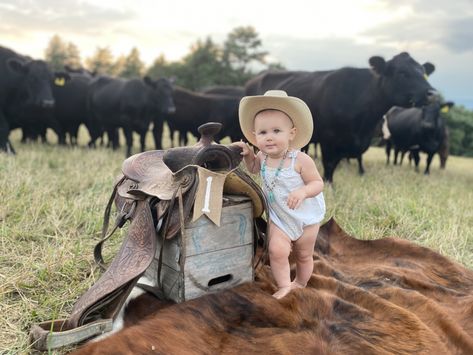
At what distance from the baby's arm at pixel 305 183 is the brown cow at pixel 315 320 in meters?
0.42

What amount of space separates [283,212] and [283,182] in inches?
5.9

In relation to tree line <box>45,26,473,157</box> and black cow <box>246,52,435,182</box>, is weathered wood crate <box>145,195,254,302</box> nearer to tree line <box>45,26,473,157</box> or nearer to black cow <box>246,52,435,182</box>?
black cow <box>246,52,435,182</box>

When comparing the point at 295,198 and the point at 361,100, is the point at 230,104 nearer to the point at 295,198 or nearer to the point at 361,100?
the point at 361,100

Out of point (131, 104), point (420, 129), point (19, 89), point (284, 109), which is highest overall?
point (284, 109)

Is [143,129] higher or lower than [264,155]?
lower

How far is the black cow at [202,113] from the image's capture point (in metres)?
9.95

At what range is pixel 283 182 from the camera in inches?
88.5

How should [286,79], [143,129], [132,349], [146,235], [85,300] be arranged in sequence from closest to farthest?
[132,349], [85,300], [146,235], [286,79], [143,129]

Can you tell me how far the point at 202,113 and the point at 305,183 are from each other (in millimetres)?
8463

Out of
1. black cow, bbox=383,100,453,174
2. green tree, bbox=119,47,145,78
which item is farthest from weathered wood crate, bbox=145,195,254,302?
green tree, bbox=119,47,145,78

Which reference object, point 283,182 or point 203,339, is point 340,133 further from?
point 203,339

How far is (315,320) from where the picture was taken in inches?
76.0

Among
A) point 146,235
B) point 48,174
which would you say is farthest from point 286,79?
point 146,235

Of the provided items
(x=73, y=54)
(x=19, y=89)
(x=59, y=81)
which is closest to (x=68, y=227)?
(x=19, y=89)
